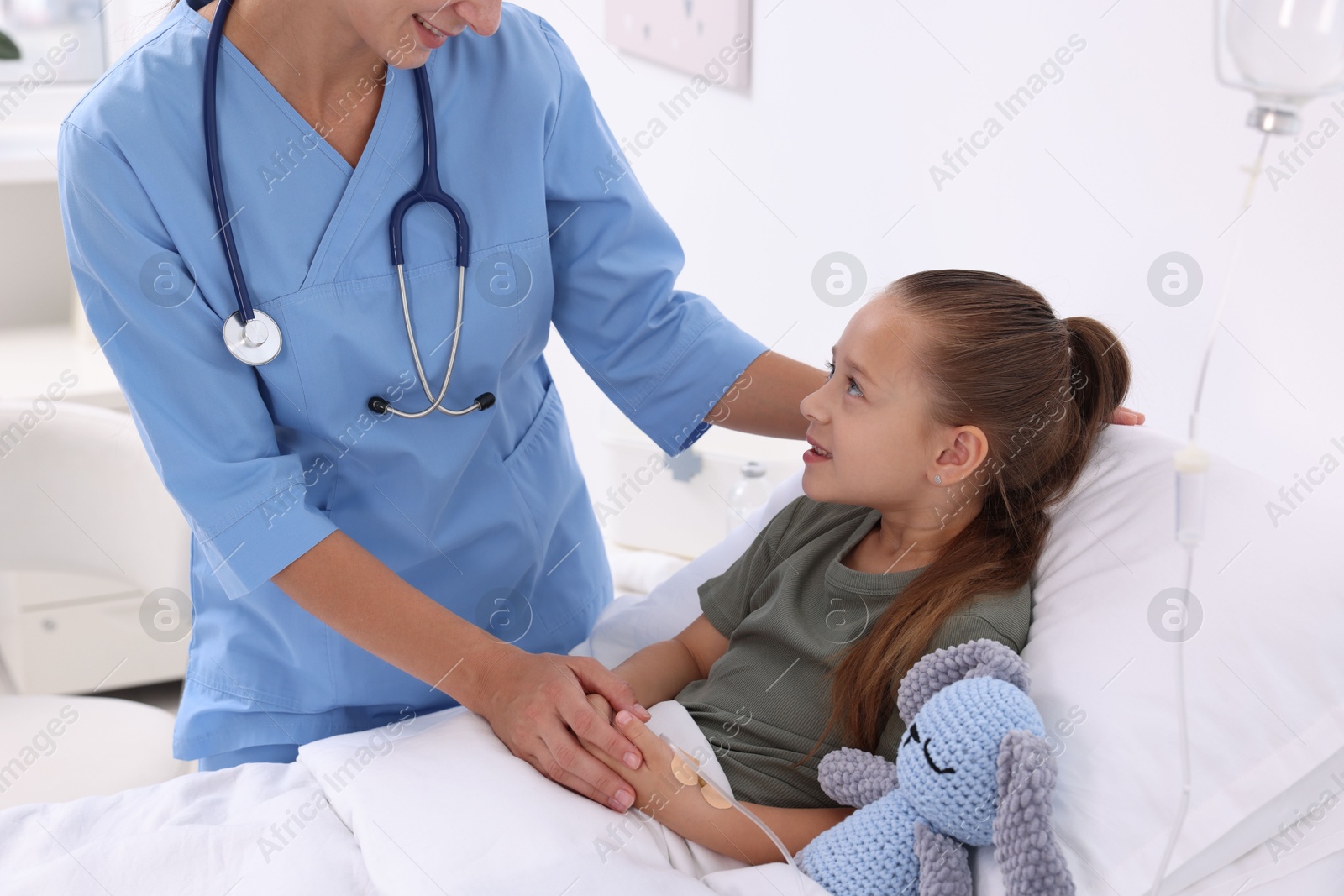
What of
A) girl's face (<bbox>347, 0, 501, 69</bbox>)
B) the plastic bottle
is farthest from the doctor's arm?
the plastic bottle

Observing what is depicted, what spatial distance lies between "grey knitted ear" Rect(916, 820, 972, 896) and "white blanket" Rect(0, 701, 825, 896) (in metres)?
0.09

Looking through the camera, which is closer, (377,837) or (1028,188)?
(377,837)

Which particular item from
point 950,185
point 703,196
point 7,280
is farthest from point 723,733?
point 7,280

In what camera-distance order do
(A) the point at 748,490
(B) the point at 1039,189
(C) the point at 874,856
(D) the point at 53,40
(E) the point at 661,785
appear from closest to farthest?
(C) the point at 874,856, (E) the point at 661,785, (B) the point at 1039,189, (A) the point at 748,490, (D) the point at 53,40

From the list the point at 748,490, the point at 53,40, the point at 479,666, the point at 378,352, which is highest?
the point at 53,40

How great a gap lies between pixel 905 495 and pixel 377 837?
1.99ft

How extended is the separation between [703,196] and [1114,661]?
159 centimetres

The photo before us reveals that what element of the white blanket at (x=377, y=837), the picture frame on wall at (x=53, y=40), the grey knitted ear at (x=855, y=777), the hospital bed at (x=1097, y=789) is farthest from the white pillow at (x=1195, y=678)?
the picture frame on wall at (x=53, y=40)

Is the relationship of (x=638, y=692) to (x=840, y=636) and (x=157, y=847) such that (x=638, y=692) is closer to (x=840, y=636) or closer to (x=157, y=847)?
(x=840, y=636)

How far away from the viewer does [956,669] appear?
98 centimetres

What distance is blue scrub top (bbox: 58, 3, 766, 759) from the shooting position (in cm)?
108

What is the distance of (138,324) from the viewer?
41.3 inches

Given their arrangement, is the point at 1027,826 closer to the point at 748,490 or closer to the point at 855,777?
the point at 855,777

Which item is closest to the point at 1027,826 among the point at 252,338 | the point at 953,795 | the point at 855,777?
the point at 953,795
